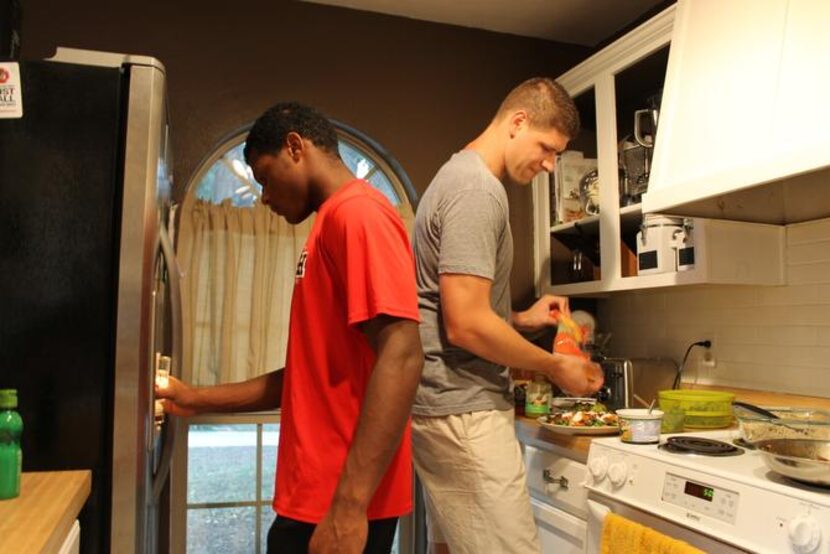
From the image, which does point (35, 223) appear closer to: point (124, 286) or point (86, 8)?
point (124, 286)

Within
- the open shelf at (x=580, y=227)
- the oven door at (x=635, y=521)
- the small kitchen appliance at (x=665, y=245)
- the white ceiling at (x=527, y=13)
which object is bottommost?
the oven door at (x=635, y=521)

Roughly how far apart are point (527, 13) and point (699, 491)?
2110mm

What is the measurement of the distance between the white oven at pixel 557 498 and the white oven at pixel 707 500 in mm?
147

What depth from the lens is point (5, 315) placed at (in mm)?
1298

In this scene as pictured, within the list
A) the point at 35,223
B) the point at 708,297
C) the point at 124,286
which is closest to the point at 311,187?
the point at 124,286

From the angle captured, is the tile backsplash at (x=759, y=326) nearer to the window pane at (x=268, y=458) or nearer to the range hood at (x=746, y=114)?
the range hood at (x=746, y=114)

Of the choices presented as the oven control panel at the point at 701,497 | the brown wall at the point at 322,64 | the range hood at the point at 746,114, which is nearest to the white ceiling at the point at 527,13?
the brown wall at the point at 322,64

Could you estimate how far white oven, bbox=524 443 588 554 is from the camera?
77.1 inches

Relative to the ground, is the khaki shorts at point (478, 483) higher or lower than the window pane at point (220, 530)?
higher

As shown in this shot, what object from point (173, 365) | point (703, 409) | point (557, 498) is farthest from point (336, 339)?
point (703, 409)

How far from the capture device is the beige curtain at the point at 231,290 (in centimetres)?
266

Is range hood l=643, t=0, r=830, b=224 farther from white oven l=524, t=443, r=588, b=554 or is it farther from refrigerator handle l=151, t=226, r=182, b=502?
refrigerator handle l=151, t=226, r=182, b=502

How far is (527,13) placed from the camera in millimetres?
2859

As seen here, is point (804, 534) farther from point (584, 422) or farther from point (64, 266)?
point (64, 266)
